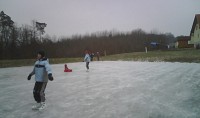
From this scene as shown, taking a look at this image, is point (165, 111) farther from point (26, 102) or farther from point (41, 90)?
point (26, 102)

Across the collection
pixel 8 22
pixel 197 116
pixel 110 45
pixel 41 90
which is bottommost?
pixel 197 116

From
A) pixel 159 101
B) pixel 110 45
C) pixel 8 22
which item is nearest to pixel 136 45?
pixel 110 45

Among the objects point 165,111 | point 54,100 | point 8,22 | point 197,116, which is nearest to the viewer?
point 197,116

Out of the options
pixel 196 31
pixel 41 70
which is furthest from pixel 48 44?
pixel 41 70

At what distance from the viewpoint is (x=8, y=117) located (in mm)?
4879

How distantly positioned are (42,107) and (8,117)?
0.91 meters

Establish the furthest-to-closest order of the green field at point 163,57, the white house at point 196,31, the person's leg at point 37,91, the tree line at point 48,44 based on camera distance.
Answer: the tree line at point 48,44 → the white house at point 196,31 → the green field at point 163,57 → the person's leg at point 37,91

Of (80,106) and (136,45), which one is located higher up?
(136,45)

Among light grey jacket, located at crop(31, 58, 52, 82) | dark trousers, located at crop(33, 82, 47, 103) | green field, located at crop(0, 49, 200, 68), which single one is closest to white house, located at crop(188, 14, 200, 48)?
green field, located at crop(0, 49, 200, 68)

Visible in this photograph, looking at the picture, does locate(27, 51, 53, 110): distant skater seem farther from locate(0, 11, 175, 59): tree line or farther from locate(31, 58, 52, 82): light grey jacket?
locate(0, 11, 175, 59): tree line

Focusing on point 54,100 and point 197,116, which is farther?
point 54,100

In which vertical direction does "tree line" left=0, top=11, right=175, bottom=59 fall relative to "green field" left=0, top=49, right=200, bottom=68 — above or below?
above

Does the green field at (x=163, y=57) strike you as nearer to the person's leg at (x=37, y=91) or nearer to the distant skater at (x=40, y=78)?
the distant skater at (x=40, y=78)

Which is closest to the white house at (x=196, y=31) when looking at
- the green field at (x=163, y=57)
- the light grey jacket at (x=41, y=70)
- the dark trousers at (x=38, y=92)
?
the green field at (x=163, y=57)
